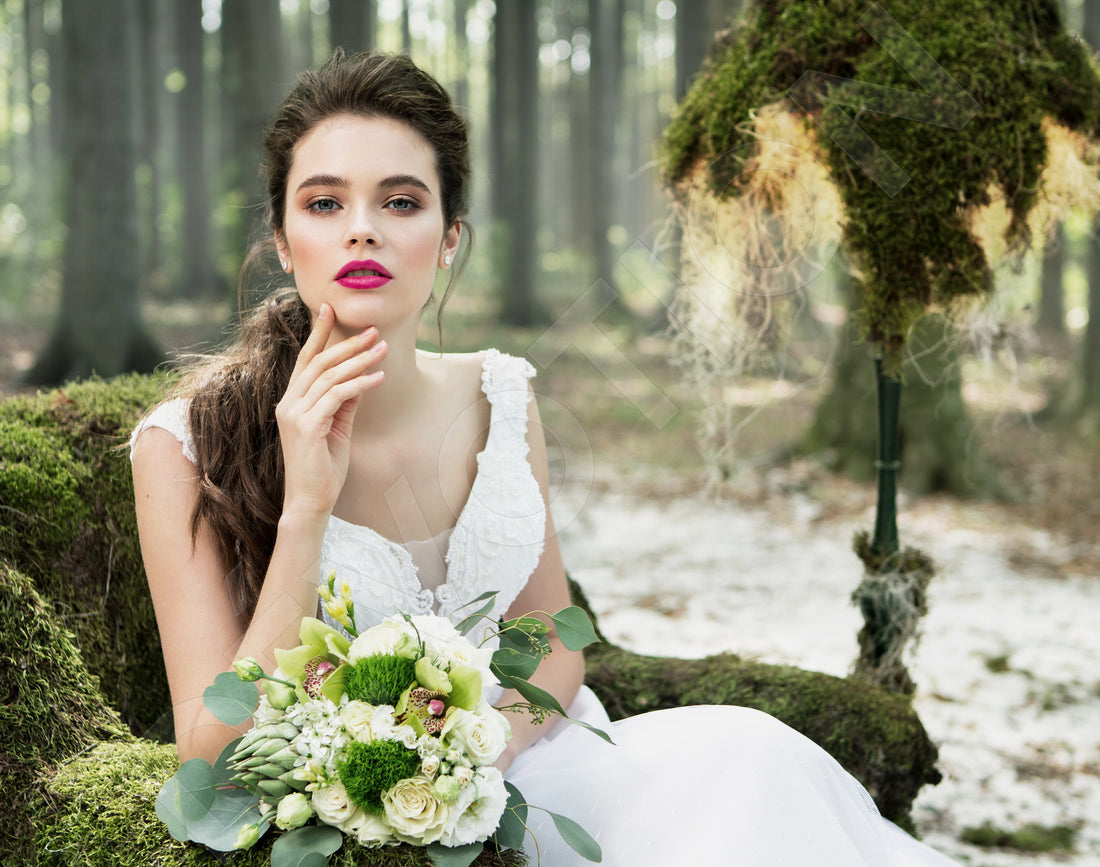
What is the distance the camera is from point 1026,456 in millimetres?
8148

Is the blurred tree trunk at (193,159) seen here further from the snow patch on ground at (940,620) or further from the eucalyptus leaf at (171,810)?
the eucalyptus leaf at (171,810)

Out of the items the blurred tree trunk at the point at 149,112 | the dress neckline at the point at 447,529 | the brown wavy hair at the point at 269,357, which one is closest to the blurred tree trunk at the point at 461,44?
the blurred tree trunk at the point at 149,112

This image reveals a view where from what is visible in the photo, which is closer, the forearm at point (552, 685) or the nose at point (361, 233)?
the nose at point (361, 233)

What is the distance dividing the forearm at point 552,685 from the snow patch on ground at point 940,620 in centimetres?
137

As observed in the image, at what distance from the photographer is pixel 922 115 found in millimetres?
→ 2461

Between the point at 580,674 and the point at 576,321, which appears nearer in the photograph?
→ the point at 580,674

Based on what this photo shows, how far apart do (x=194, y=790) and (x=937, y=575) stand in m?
2.73

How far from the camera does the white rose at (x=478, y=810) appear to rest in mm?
1470

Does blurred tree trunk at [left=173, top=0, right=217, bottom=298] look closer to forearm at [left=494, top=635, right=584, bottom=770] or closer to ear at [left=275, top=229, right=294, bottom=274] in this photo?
ear at [left=275, top=229, right=294, bottom=274]

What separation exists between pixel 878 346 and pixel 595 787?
1619mm

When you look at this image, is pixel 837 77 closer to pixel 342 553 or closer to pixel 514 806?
pixel 342 553

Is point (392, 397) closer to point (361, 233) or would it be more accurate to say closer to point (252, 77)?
point (361, 233)

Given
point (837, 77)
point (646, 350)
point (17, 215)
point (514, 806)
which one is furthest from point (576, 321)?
point (514, 806)

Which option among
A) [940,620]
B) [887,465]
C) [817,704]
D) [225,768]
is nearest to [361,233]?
[225,768]
